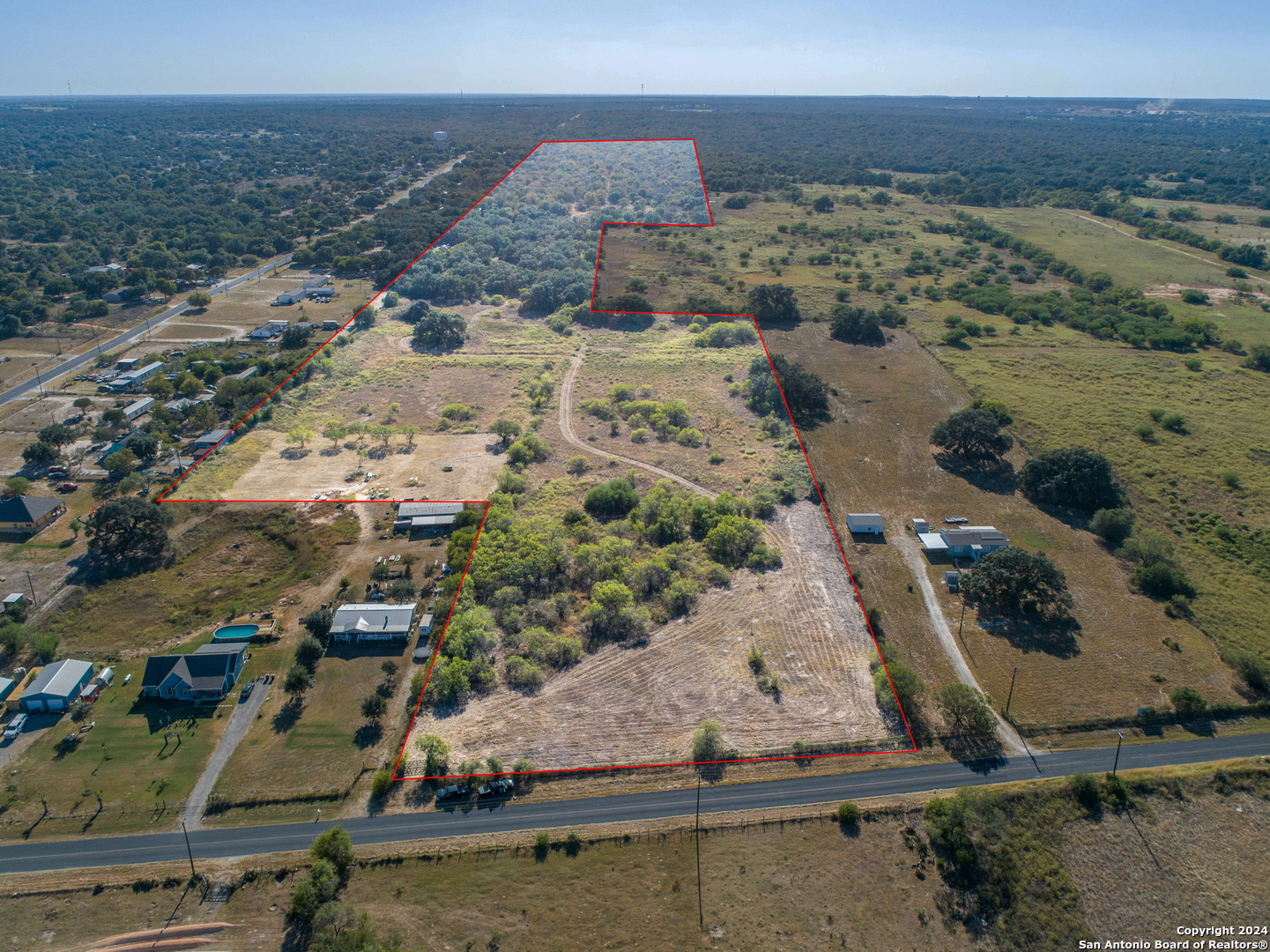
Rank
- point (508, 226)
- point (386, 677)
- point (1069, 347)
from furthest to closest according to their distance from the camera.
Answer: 1. point (508, 226)
2. point (1069, 347)
3. point (386, 677)

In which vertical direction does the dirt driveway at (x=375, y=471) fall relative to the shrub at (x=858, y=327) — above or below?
below

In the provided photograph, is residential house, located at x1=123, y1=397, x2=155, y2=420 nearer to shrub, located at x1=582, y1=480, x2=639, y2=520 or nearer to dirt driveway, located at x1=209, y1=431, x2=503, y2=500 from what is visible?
dirt driveway, located at x1=209, y1=431, x2=503, y2=500

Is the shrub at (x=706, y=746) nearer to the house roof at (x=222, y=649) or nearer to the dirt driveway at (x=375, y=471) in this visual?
the house roof at (x=222, y=649)

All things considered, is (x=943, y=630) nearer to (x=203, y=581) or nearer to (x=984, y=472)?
(x=984, y=472)

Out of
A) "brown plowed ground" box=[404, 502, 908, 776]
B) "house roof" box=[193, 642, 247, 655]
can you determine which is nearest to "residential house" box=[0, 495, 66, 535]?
"house roof" box=[193, 642, 247, 655]

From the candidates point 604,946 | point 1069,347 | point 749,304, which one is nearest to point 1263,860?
point 604,946

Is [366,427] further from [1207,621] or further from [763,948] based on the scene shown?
[1207,621]

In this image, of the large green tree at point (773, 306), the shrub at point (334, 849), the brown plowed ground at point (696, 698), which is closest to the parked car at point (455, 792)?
the brown plowed ground at point (696, 698)

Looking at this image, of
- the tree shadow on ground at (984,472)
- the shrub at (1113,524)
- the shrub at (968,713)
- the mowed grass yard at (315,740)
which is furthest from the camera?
the tree shadow on ground at (984,472)
